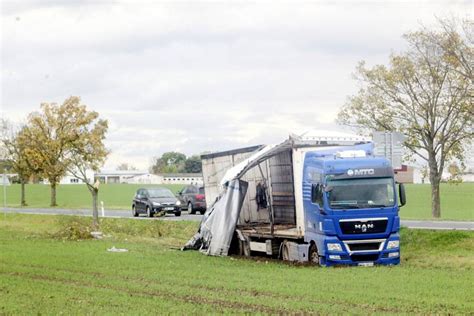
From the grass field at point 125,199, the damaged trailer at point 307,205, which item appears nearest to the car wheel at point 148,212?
the grass field at point 125,199

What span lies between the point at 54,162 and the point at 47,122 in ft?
38.7

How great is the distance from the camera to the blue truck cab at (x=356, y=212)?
22797 millimetres

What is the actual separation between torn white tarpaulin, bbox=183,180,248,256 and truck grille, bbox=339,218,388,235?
546 centimetres

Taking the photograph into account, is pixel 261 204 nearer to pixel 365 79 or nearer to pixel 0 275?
pixel 0 275

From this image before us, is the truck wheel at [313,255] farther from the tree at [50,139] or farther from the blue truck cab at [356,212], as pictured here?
the tree at [50,139]

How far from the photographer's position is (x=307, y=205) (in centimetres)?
2419

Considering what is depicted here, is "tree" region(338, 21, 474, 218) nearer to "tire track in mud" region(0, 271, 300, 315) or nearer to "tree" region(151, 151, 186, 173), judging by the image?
"tire track in mud" region(0, 271, 300, 315)

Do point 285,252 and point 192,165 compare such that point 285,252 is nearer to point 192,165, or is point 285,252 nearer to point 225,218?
point 225,218

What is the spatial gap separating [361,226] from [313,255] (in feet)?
5.87

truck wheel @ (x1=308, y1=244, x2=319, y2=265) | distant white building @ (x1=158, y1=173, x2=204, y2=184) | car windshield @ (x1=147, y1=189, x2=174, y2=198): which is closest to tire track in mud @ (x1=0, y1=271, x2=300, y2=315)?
truck wheel @ (x1=308, y1=244, x2=319, y2=265)

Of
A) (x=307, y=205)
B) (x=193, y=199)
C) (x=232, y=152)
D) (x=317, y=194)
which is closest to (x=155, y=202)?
(x=193, y=199)

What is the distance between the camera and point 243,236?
28.2 m

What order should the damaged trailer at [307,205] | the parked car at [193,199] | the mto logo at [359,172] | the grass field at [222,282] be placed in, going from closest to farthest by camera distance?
the grass field at [222,282] → the damaged trailer at [307,205] → the mto logo at [359,172] → the parked car at [193,199]

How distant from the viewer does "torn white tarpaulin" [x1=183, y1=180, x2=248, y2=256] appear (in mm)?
27719
